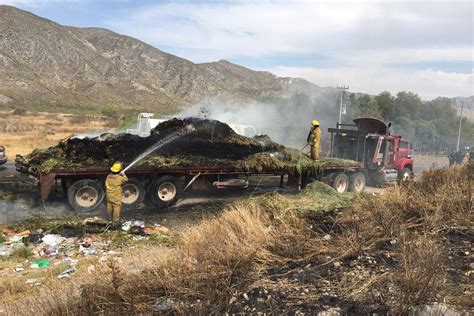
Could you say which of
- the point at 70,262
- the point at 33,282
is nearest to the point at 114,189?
the point at 70,262

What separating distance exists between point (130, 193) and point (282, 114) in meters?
21.2

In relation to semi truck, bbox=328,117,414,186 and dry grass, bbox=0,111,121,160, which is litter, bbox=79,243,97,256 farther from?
dry grass, bbox=0,111,121,160

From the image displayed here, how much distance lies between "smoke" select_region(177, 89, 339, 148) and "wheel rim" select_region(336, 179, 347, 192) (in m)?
5.55

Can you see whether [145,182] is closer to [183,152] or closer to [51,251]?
[183,152]

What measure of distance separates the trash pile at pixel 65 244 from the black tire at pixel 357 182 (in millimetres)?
8514

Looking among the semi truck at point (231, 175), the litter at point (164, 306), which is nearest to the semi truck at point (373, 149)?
the semi truck at point (231, 175)

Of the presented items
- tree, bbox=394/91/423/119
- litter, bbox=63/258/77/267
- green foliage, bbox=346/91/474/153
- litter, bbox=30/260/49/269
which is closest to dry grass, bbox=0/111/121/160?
litter, bbox=30/260/49/269

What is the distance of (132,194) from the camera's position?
35.1 ft

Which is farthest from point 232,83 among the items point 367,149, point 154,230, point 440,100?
point 154,230

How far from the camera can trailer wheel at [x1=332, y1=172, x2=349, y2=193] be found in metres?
14.7

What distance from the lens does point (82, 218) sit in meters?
9.61

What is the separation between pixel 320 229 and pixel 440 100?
62660 millimetres

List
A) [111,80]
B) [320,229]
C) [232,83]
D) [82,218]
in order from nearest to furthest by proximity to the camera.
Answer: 1. [320,229]
2. [82,218]
3. [111,80]
4. [232,83]

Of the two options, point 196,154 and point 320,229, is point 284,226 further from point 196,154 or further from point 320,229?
point 196,154
